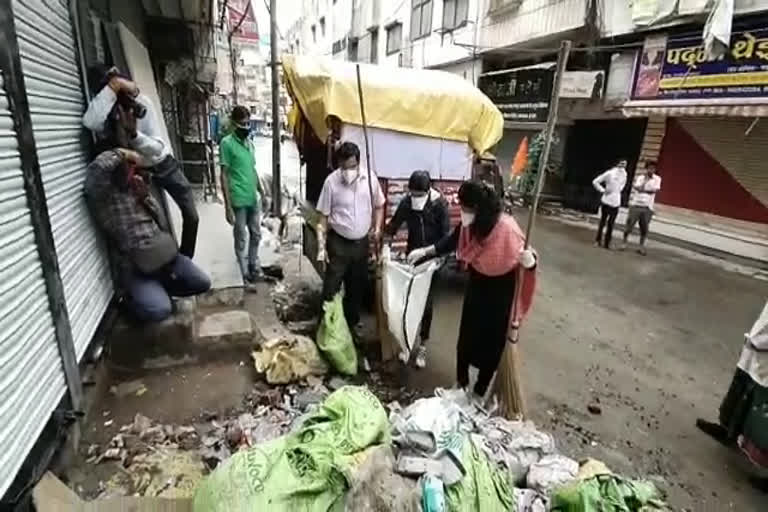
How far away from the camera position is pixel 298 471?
1.74m

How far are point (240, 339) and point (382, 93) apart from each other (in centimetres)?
262

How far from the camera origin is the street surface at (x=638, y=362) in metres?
2.86

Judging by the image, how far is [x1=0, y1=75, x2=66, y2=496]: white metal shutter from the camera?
1683 mm

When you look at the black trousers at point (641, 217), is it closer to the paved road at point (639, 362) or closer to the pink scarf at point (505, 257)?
the paved road at point (639, 362)

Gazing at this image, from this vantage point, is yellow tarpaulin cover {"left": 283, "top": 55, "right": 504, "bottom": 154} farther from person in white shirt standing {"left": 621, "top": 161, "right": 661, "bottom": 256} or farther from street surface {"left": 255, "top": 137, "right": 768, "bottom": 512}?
person in white shirt standing {"left": 621, "top": 161, "right": 661, "bottom": 256}

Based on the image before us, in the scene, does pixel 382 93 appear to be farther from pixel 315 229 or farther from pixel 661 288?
pixel 661 288

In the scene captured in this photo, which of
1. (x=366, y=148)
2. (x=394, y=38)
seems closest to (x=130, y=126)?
(x=366, y=148)

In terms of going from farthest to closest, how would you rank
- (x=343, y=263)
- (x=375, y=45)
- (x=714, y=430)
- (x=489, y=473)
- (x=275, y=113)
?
1. (x=375, y=45)
2. (x=275, y=113)
3. (x=343, y=263)
4. (x=714, y=430)
5. (x=489, y=473)

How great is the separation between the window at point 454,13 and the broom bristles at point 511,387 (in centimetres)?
1342

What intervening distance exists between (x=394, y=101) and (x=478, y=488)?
3.59 m

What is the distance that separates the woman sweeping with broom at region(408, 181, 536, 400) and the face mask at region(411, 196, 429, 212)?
32.0 inches

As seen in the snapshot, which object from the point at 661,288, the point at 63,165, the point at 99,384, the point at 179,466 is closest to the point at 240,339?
the point at 99,384

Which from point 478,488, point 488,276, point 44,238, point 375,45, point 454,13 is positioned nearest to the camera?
point 478,488

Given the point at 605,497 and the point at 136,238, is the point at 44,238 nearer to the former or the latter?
the point at 136,238
